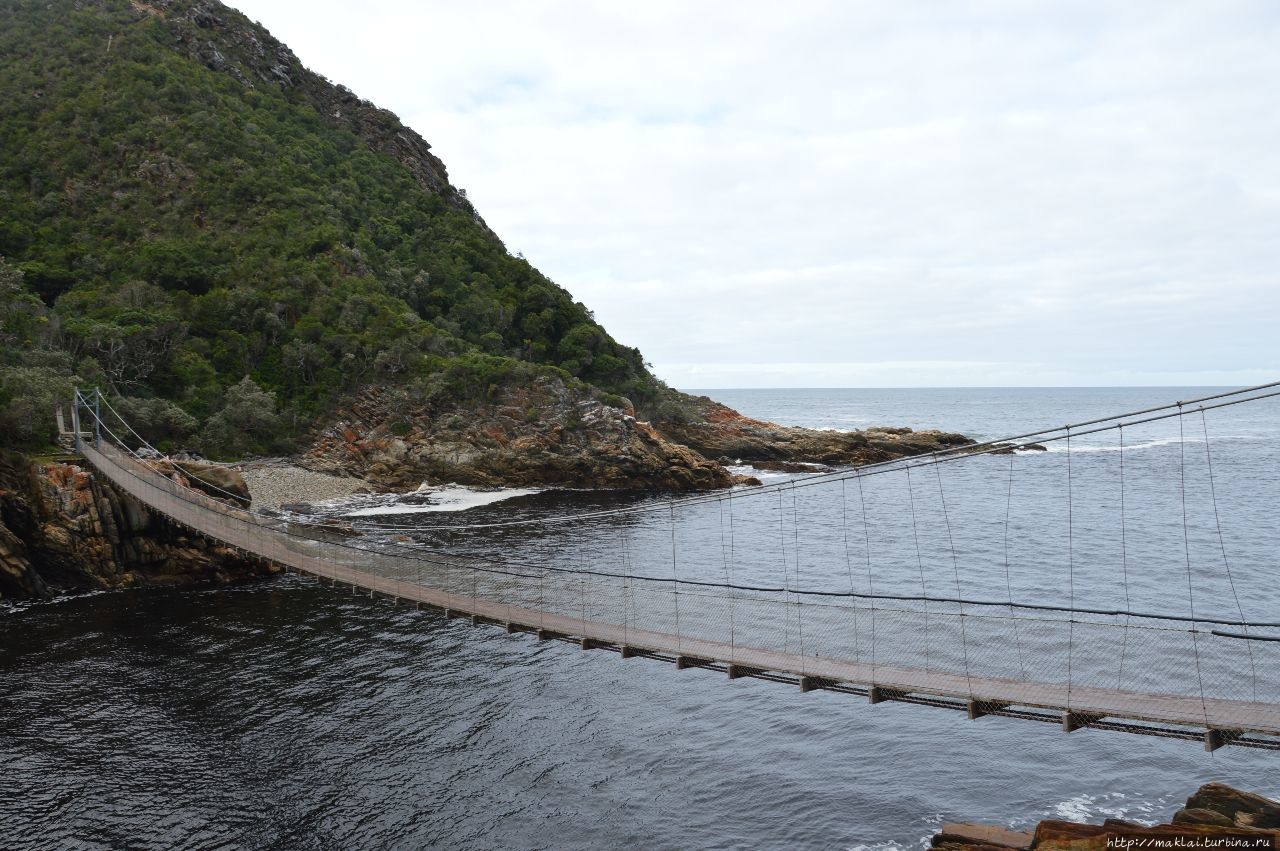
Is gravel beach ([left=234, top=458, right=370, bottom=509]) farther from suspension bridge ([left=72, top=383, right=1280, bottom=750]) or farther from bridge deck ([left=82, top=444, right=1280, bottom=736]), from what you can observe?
bridge deck ([left=82, top=444, right=1280, bottom=736])

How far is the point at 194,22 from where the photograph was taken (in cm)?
6412

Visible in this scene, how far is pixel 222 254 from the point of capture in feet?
159

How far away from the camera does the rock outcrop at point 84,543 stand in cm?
2170

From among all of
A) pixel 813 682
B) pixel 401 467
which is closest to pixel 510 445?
pixel 401 467

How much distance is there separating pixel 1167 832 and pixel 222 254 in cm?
5191

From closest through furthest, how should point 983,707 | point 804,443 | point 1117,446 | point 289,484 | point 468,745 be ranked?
point 983,707 → point 468,745 → point 289,484 → point 804,443 → point 1117,446

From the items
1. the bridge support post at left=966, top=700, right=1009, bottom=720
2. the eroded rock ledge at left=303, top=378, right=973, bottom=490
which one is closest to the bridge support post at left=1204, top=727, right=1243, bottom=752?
the bridge support post at left=966, top=700, right=1009, bottom=720

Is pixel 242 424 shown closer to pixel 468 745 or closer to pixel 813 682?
pixel 468 745

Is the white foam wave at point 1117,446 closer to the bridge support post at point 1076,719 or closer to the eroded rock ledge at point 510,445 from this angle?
the eroded rock ledge at point 510,445

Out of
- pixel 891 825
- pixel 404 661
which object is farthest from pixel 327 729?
pixel 891 825

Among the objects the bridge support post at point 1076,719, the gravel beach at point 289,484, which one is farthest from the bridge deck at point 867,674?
the gravel beach at point 289,484

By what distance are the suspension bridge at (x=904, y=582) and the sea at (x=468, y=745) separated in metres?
1.31

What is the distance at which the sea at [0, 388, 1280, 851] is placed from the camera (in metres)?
11.8

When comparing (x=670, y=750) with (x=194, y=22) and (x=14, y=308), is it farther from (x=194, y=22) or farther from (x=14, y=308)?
(x=194, y=22)
